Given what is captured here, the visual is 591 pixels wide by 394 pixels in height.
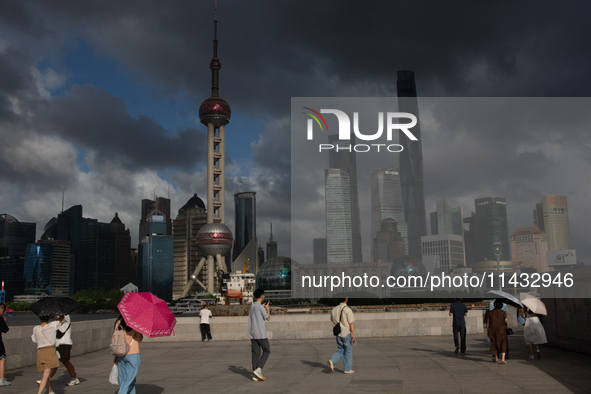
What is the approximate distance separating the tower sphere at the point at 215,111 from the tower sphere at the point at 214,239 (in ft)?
100

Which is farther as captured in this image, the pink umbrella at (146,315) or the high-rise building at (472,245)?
the high-rise building at (472,245)

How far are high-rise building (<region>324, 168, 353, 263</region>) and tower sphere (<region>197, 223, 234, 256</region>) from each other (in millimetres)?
30644

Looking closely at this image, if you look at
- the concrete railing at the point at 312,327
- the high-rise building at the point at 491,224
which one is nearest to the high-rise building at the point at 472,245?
the high-rise building at the point at 491,224

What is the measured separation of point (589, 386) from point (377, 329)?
1208cm

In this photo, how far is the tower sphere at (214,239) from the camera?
145 m

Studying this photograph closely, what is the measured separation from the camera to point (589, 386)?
9.08 meters

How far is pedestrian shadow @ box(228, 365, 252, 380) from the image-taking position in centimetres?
1123

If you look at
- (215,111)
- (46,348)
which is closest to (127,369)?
(46,348)

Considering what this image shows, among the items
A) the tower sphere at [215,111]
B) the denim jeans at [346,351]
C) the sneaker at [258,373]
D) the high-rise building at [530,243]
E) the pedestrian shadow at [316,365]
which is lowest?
the pedestrian shadow at [316,365]

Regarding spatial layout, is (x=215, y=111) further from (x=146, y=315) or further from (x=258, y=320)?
(x=146, y=315)

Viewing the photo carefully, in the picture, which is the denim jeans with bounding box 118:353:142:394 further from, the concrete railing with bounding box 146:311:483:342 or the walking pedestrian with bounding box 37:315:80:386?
the concrete railing with bounding box 146:311:483:342

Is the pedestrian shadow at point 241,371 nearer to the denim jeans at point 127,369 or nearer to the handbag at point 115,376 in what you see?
the handbag at point 115,376

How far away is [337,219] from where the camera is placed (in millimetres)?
158875

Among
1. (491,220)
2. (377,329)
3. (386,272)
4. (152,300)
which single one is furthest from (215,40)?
(152,300)
